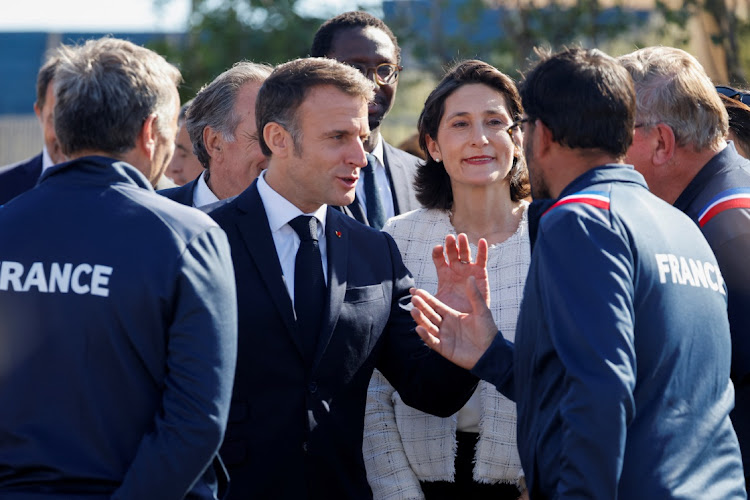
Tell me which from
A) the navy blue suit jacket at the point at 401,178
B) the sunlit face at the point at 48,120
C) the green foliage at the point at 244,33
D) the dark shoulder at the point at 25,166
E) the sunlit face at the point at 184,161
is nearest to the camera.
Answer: the sunlit face at the point at 48,120

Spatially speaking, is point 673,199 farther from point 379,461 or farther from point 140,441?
point 140,441

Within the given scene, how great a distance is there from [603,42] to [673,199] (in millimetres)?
6941

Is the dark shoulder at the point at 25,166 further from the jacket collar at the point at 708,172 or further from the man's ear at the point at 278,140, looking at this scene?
the jacket collar at the point at 708,172

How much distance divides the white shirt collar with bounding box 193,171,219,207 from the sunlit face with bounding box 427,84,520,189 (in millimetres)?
1125

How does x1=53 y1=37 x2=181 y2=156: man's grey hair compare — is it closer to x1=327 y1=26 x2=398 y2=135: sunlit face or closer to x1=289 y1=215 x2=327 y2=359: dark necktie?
x1=289 y1=215 x2=327 y2=359: dark necktie

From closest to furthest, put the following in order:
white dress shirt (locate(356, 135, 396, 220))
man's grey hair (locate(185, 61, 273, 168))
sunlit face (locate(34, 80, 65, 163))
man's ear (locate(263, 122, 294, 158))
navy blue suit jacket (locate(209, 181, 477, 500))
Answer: navy blue suit jacket (locate(209, 181, 477, 500)) < man's ear (locate(263, 122, 294, 158)) < sunlit face (locate(34, 80, 65, 163)) < man's grey hair (locate(185, 61, 273, 168)) < white dress shirt (locate(356, 135, 396, 220))

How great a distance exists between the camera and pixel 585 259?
9.18ft

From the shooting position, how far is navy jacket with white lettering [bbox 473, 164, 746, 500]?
2699mm

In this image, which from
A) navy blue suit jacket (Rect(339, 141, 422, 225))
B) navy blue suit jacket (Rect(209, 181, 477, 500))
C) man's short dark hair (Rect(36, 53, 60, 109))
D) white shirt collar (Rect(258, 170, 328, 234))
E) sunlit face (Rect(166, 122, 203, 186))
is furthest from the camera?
sunlit face (Rect(166, 122, 203, 186))

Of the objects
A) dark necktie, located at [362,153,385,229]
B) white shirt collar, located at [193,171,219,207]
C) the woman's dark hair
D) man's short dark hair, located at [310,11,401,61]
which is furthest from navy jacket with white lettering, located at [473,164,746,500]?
man's short dark hair, located at [310,11,401,61]

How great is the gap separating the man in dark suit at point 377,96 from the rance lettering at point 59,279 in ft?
7.72

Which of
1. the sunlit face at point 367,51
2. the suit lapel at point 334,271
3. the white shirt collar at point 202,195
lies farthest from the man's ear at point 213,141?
the suit lapel at point 334,271

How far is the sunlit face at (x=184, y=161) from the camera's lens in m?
6.26

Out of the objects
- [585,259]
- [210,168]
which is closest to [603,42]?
[210,168]
